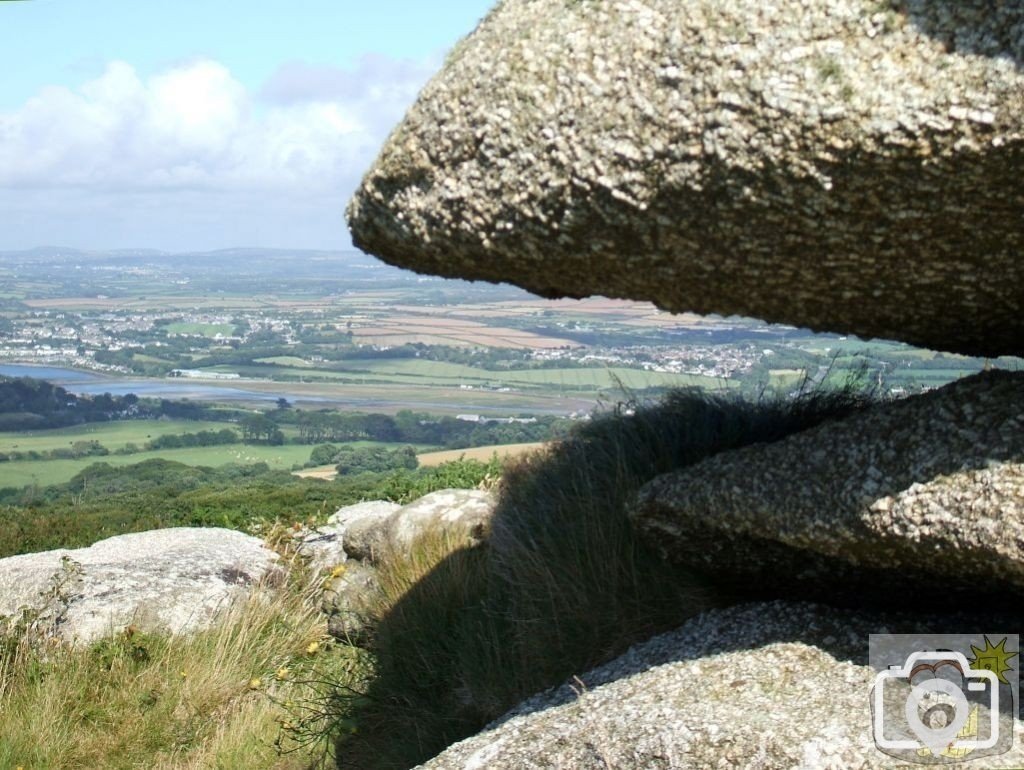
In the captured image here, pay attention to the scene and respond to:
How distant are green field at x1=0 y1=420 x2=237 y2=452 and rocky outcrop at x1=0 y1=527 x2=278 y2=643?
46.1 m

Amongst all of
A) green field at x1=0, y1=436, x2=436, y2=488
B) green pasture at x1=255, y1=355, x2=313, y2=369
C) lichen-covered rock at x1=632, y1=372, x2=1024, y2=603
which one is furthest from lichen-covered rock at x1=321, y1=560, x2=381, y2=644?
green pasture at x1=255, y1=355, x2=313, y2=369

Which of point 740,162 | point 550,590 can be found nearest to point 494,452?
point 550,590

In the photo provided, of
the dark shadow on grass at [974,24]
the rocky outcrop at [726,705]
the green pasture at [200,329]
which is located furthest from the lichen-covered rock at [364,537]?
the green pasture at [200,329]

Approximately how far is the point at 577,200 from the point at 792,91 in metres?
0.89

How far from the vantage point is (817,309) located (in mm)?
4496

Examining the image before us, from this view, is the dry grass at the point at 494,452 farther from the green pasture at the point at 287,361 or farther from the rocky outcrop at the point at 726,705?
the green pasture at the point at 287,361

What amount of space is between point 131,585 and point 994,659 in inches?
→ 266

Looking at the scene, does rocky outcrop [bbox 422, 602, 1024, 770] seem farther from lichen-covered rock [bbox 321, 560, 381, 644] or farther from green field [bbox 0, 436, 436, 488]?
green field [bbox 0, 436, 436, 488]

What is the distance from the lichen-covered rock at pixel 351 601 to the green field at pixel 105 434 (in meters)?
47.8

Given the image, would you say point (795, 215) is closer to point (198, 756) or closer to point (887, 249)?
point (887, 249)

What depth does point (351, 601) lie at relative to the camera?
8.23 meters

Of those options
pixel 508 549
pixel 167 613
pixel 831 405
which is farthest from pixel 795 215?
pixel 167 613

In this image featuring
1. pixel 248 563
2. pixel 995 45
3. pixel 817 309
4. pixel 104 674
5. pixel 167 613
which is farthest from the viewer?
pixel 248 563

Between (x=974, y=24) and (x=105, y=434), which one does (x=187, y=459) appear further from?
(x=974, y=24)
